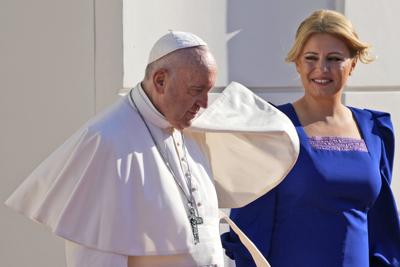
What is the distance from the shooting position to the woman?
388 centimetres

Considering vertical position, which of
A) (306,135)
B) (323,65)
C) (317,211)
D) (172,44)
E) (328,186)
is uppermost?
(172,44)

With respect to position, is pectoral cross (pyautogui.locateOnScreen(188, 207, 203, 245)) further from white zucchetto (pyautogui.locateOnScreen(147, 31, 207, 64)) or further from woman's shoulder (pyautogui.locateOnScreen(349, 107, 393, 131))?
woman's shoulder (pyautogui.locateOnScreen(349, 107, 393, 131))

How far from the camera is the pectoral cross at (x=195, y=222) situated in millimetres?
3174

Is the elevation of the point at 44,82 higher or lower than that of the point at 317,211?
higher

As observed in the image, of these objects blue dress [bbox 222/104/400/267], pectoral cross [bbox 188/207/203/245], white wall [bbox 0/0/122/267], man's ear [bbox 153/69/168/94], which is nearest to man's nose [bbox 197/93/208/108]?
man's ear [bbox 153/69/168/94]

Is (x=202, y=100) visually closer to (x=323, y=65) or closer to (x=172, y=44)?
(x=172, y=44)

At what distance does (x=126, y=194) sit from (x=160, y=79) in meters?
0.37

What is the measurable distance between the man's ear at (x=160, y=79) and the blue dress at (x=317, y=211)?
3.04ft

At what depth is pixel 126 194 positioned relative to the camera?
10.00 feet

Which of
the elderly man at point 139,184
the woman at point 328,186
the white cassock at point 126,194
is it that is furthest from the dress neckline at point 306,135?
the elderly man at point 139,184

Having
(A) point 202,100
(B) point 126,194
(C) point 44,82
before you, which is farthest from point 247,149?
(C) point 44,82

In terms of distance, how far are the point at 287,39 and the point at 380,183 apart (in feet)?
4.84

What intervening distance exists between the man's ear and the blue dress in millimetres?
925

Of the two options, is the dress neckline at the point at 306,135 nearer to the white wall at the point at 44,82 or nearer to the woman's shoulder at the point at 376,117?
the woman's shoulder at the point at 376,117
